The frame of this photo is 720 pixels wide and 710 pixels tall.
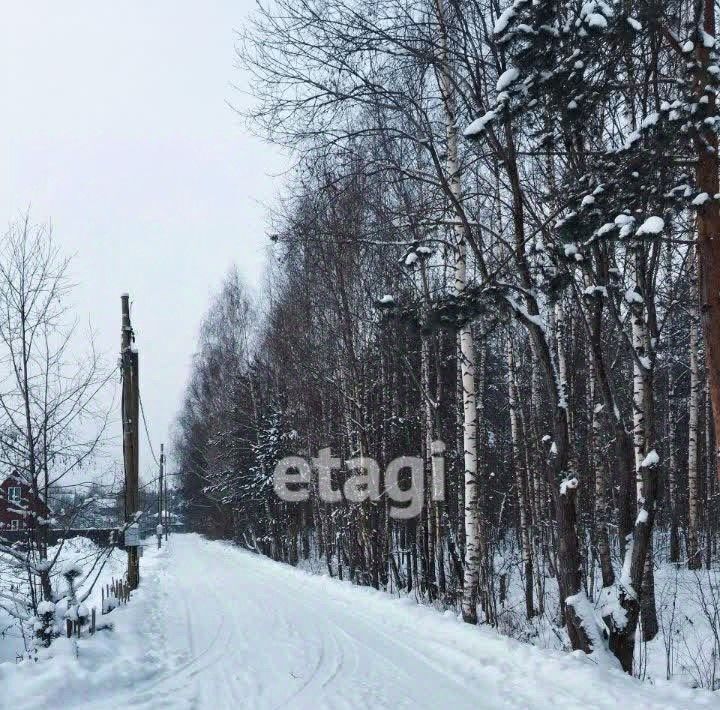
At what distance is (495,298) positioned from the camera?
25.1 feet

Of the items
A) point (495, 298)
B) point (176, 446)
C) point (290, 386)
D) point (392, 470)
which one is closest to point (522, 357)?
point (392, 470)

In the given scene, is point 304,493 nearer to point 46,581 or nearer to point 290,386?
point 290,386

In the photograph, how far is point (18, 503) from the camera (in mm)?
8977

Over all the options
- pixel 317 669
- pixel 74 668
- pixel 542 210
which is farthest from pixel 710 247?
pixel 74 668

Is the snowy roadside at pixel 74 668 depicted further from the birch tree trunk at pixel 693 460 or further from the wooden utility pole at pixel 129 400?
the birch tree trunk at pixel 693 460

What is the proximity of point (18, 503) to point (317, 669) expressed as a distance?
4572mm

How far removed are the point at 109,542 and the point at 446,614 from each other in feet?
16.9

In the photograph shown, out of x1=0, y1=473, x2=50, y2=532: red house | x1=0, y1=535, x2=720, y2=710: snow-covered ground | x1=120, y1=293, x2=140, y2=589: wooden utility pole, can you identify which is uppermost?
x1=120, y1=293, x2=140, y2=589: wooden utility pole

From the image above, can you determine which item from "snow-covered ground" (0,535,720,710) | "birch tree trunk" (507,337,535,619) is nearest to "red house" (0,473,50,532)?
"snow-covered ground" (0,535,720,710)

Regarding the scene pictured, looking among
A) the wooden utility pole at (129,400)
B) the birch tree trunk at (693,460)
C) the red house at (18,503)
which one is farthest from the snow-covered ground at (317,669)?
the birch tree trunk at (693,460)

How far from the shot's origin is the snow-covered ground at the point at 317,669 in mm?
6000

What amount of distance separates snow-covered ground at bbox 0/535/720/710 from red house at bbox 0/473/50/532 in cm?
187

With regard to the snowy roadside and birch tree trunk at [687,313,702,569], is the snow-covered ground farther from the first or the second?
birch tree trunk at [687,313,702,569]

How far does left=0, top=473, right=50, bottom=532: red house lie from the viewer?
29.5 ft
